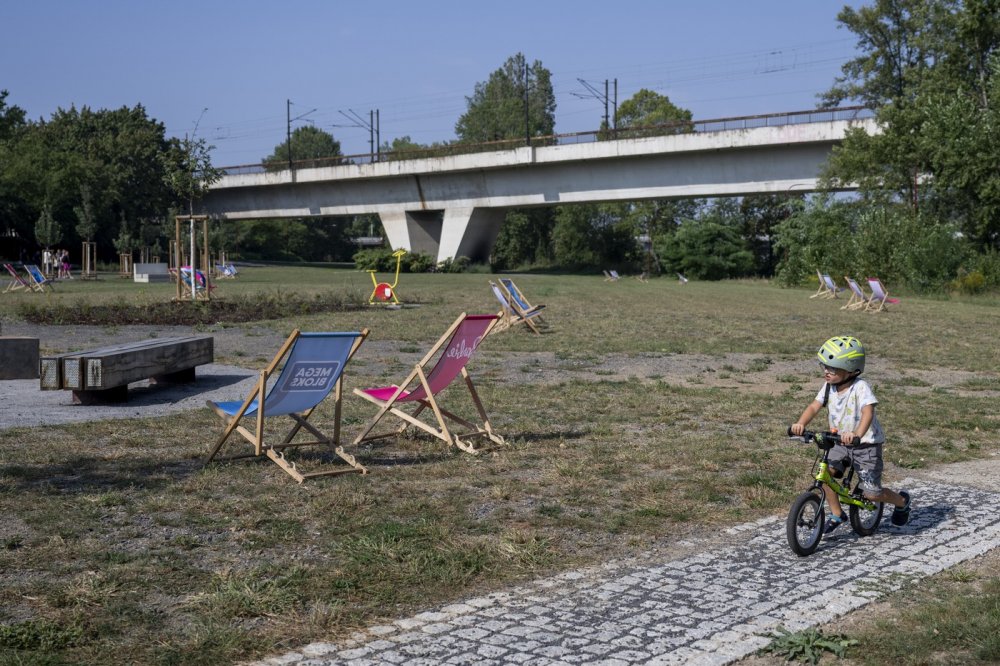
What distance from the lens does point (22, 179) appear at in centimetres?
6481

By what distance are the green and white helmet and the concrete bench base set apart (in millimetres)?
6917

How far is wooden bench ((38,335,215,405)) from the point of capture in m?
9.83

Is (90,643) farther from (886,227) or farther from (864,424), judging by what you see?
(886,227)

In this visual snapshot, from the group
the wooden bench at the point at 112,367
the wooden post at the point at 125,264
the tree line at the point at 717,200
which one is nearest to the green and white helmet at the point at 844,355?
the wooden bench at the point at 112,367

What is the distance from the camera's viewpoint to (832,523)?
600cm

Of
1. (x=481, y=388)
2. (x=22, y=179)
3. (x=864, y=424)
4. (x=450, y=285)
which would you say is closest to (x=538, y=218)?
(x=22, y=179)

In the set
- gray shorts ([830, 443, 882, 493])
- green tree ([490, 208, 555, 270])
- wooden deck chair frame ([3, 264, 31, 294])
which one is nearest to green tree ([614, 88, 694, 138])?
green tree ([490, 208, 555, 270])

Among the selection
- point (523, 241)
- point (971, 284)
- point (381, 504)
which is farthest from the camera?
point (523, 241)

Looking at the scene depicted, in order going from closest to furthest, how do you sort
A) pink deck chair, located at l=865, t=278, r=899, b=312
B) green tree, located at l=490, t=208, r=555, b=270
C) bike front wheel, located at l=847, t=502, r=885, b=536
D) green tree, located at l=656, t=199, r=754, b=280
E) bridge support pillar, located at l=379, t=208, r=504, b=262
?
bike front wheel, located at l=847, t=502, r=885, b=536 < pink deck chair, located at l=865, t=278, r=899, b=312 < green tree, located at l=656, t=199, r=754, b=280 < bridge support pillar, located at l=379, t=208, r=504, b=262 < green tree, located at l=490, t=208, r=555, b=270

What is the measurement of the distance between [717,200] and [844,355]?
62969mm

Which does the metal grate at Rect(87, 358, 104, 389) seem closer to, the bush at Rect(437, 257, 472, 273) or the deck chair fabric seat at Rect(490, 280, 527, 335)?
the deck chair fabric seat at Rect(490, 280, 527, 335)

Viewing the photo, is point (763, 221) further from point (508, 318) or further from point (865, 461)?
point (865, 461)

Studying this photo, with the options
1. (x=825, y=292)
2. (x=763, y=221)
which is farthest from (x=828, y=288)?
(x=763, y=221)

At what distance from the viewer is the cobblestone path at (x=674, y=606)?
4.26m
